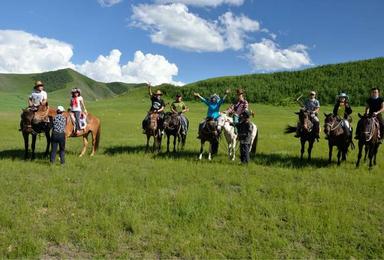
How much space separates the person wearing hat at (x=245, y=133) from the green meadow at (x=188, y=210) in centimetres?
80

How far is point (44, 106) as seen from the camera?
52.0 ft

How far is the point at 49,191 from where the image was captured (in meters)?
11.0

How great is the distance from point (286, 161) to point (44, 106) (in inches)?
403

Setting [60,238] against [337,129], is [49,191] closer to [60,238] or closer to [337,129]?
[60,238]

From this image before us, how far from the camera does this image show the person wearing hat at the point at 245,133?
49.4ft

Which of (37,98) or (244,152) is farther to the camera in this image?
(37,98)

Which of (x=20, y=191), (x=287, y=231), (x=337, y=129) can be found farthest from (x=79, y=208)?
(x=337, y=129)

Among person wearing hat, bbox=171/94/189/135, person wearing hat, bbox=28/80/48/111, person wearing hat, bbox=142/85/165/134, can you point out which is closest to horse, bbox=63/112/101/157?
person wearing hat, bbox=28/80/48/111

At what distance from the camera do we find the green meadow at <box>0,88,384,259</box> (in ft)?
25.7

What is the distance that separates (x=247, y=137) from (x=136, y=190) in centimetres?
559

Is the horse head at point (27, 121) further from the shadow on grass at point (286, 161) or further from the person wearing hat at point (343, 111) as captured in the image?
the person wearing hat at point (343, 111)

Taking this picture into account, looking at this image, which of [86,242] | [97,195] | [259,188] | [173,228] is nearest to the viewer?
[86,242]

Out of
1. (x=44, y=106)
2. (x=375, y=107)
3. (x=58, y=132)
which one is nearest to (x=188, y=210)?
(x=58, y=132)

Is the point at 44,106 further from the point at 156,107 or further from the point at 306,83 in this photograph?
the point at 306,83
